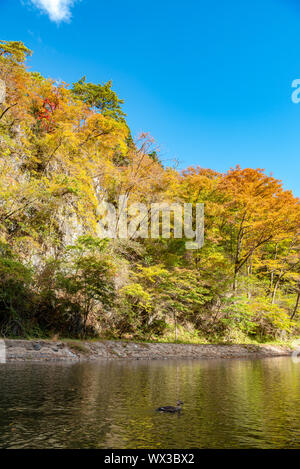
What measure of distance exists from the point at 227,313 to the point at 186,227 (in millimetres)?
6861

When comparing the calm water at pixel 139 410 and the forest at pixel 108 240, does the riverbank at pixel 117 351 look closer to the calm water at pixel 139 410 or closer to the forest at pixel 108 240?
the forest at pixel 108 240

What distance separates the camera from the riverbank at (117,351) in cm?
1427

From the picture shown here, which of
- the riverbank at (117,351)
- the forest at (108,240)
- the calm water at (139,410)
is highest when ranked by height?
the forest at (108,240)

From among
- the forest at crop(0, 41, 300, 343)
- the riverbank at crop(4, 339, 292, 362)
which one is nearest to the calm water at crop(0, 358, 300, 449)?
the riverbank at crop(4, 339, 292, 362)

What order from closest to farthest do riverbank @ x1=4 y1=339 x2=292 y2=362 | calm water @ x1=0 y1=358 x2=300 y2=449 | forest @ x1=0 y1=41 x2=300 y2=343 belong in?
calm water @ x1=0 y1=358 x2=300 y2=449 → riverbank @ x1=4 y1=339 x2=292 y2=362 → forest @ x1=0 y1=41 x2=300 y2=343

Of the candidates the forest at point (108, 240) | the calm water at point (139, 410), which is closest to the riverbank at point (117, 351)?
the forest at point (108, 240)

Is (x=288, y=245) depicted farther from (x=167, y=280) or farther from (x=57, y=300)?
(x=57, y=300)

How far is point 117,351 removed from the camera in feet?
57.2

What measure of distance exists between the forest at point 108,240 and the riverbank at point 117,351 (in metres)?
1.34

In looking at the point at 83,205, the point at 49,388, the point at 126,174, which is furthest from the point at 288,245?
the point at 49,388

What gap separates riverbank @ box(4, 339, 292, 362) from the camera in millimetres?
14266

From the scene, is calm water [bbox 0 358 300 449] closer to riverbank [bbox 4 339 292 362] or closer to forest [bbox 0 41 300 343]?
riverbank [bbox 4 339 292 362]

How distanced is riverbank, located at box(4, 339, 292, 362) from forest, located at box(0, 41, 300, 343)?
1344 mm

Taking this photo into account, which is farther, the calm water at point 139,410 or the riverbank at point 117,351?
the riverbank at point 117,351
